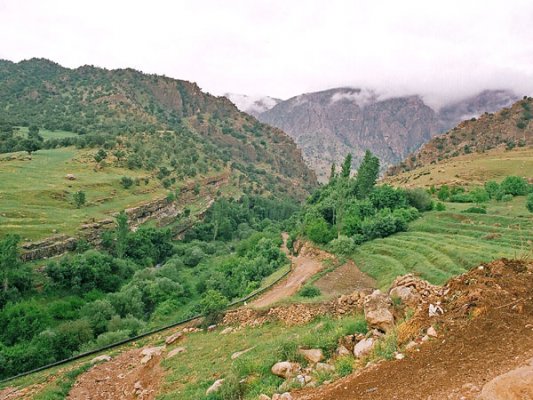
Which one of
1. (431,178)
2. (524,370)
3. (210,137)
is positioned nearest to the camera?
(524,370)

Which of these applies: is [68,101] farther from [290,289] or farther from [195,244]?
[290,289]

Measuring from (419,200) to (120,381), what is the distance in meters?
37.7

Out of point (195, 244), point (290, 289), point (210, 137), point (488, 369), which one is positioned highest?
point (210, 137)

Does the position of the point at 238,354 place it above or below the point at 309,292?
above

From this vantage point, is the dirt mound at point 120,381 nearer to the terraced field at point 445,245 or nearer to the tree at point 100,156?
the terraced field at point 445,245

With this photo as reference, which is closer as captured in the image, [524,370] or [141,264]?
[524,370]

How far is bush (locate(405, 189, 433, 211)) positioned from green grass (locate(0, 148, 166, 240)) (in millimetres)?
44171

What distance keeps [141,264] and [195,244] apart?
1408cm

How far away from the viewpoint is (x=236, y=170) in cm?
12250

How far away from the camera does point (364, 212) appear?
4341cm

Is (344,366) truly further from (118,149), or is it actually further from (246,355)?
(118,149)

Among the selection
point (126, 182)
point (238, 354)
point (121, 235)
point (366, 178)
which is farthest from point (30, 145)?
point (238, 354)

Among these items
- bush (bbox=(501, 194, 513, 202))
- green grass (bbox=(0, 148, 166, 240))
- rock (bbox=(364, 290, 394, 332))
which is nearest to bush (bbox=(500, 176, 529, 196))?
bush (bbox=(501, 194, 513, 202))

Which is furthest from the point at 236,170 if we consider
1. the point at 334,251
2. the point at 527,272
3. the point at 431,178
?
the point at 527,272
